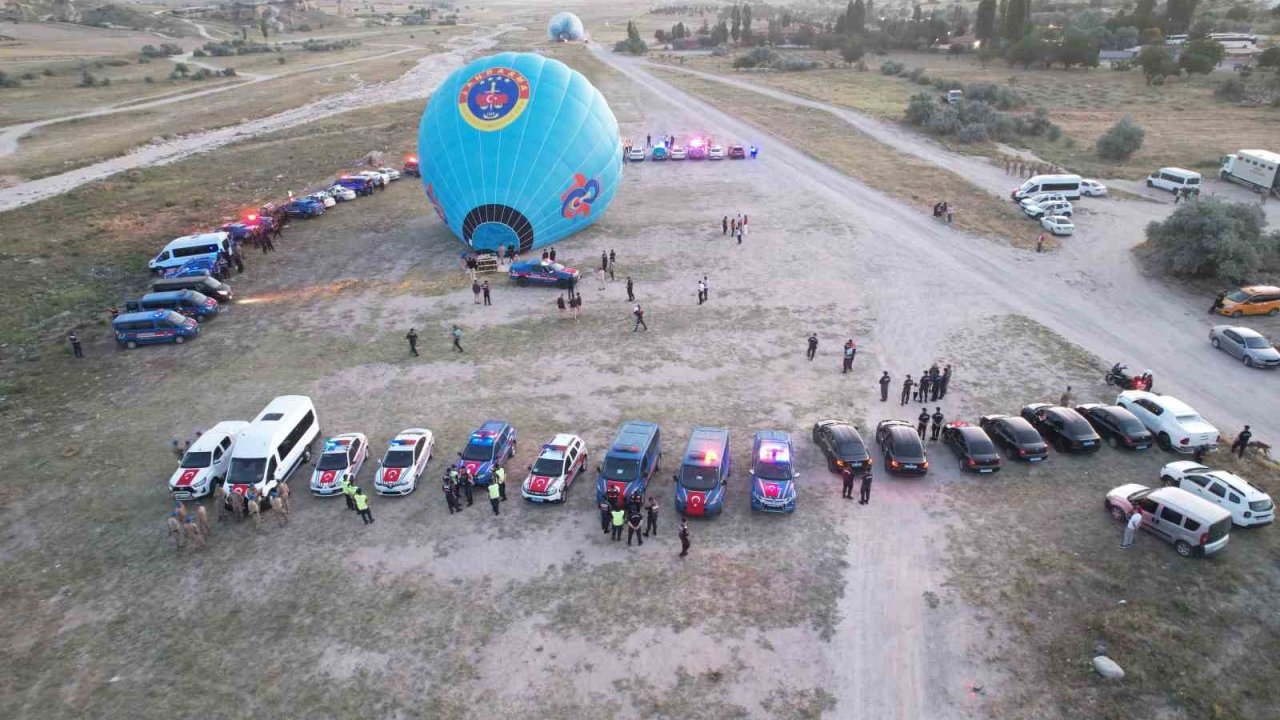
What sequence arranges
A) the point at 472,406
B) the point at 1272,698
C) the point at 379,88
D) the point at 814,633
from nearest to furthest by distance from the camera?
the point at 1272,698, the point at 814,633, the point at 472,406, the point at 379,88

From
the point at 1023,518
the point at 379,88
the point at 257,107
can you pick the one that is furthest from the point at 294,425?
the point at 379,88

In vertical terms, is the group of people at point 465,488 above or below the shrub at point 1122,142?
below

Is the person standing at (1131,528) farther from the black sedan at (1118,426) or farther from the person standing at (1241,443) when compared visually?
the person standing at (1241,443)

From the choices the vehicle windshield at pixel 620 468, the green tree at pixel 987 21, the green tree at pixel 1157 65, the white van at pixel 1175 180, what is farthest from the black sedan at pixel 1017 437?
the green tree at pixel 987 21

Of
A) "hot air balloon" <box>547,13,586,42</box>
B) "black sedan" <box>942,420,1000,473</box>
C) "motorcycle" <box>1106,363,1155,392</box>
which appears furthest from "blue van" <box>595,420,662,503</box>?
"hot air balloon" <box>547,13,586,42</box>

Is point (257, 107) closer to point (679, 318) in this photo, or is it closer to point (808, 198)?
point (808, 198)

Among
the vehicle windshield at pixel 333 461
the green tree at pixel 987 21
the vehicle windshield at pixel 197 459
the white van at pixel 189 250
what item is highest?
the green tree at pixel 987 21
